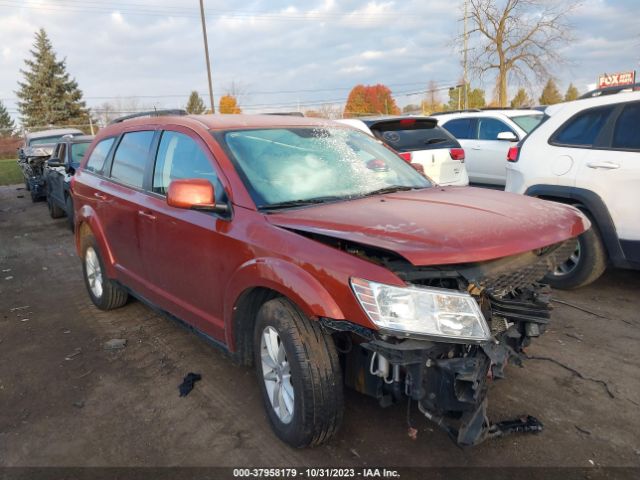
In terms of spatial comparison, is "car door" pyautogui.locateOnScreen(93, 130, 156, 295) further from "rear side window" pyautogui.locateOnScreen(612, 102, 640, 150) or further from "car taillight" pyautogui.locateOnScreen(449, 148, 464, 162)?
"car taillight" pyautogui.locateOnScreen(449, 148, 464, 162)

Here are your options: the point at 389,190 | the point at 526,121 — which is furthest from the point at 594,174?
the point at 526,121

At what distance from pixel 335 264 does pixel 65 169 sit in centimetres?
925

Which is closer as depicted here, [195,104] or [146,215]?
[146,215]

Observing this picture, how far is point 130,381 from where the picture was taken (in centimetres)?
371

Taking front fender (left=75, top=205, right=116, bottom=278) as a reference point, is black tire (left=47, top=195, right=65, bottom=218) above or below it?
below

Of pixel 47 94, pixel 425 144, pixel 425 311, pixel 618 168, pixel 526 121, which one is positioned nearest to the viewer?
pixel 425 311

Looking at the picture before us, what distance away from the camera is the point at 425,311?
7.35 ft

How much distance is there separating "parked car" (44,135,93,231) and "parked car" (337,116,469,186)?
5.46 meters

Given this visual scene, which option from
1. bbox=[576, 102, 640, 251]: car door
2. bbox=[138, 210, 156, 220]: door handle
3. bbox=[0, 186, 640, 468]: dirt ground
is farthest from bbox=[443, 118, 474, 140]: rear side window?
bbox=[138, 210, 156, 220]: door handle

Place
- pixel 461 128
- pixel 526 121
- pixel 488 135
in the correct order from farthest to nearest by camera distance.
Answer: pixel 461 128, pixel 526 121, pixel 488 135

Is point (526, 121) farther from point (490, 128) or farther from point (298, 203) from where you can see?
point (298, 203)

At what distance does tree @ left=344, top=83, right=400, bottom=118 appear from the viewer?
6156 cm

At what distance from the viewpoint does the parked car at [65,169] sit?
31.6ft

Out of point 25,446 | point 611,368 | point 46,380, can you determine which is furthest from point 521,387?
point 46,380
